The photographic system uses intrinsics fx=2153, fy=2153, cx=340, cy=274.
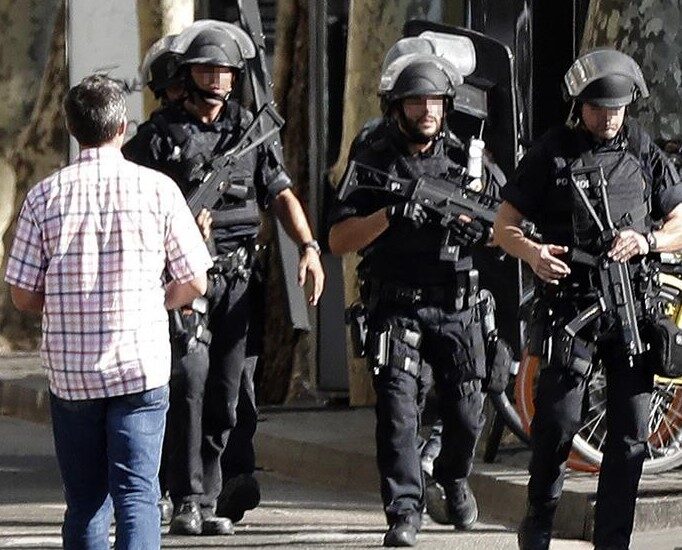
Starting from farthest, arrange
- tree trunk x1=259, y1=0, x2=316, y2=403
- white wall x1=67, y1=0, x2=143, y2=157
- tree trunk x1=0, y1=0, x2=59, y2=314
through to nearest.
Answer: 1. tree trunk x1=0, y1=0, x2=59, y2=314
2. white wall x1=67, y1=0, x2=143, y2=157
3. tree trunk x1=259, y1=0, x2=316, y2=403

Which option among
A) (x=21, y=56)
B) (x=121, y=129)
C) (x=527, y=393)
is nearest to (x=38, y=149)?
(x=21, y=56)

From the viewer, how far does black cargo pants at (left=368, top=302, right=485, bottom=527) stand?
320 inches

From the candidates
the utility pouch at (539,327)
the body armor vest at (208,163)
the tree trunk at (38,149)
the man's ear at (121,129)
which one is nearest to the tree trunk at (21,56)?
the tree trunk at (38,149)

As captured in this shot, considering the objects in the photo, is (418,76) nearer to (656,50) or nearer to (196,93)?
(196,93)

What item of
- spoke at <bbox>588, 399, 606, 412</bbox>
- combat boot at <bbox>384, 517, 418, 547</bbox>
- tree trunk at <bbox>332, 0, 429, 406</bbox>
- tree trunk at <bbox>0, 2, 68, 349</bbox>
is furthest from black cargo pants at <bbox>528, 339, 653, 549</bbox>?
tree trunk at <bbox>0, 2, 68, 349</bbox>

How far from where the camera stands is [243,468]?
8.80m

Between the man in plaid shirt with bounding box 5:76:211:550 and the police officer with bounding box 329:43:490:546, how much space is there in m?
1.69

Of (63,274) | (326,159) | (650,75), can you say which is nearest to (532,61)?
(326,159)

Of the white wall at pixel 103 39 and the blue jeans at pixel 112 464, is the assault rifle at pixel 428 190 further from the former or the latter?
the white wall at pixel 103 39

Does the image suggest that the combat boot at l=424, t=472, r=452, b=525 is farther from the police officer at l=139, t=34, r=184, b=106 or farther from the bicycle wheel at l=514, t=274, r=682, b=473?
the police officer at l=139, t=34, r=184, b=106

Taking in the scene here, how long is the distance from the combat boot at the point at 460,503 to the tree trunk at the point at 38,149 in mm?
8505

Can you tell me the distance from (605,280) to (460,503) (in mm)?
1412

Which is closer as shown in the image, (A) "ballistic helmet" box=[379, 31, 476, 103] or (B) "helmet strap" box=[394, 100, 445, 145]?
(A) "ballistic helmet" box=[379, 31, 476, 103]

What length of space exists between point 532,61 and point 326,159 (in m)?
1.30
